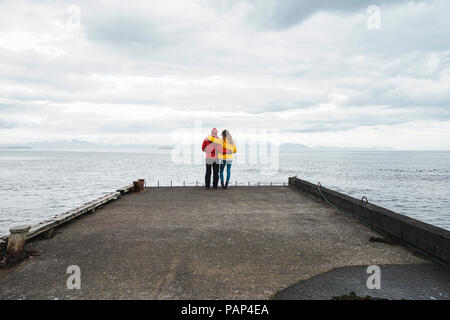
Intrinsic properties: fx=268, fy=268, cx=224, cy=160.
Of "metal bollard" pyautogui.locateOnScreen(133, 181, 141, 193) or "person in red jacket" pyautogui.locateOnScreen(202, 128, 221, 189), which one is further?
"metal bollard" pyautogui.locateOnScreen(133, 181, 141, 193)

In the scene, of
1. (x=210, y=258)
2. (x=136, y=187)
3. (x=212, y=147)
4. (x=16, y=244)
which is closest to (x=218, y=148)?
(x=212, y=147)

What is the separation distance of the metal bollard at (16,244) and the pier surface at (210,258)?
182mm

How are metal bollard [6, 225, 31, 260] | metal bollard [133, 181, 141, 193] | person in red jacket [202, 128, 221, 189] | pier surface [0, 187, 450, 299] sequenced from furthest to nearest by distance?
metal bollard [133, 181, 141, 193]
person in red jacket [202, 128, 221, 189]
metal bollard [6, 225, 31, 260]
pier surface [0, 187, 450, 299]

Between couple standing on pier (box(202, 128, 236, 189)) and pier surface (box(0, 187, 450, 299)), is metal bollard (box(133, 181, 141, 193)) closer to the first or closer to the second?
couple standing on pier (box(202, 128, 236, 189))

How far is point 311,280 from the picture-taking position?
10.9ft

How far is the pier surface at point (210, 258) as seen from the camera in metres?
3.08

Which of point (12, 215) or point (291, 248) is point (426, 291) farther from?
point (12, 215)

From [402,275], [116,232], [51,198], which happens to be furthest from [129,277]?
[51,198]

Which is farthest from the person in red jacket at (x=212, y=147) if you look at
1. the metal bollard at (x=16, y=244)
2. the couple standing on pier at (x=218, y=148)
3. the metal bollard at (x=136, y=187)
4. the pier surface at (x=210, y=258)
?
the metal bollard at (x=16, y=244)

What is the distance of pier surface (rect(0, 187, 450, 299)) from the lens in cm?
308

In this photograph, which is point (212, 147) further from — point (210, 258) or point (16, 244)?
point (16, 244)

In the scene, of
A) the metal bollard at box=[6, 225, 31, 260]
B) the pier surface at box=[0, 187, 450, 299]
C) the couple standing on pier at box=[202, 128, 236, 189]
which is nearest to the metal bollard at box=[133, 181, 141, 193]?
the couple standing on pier at box=[202, 128, 236, 189]

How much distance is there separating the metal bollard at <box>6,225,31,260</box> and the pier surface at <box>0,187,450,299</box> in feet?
0.60

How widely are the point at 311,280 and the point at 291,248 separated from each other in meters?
1.08
